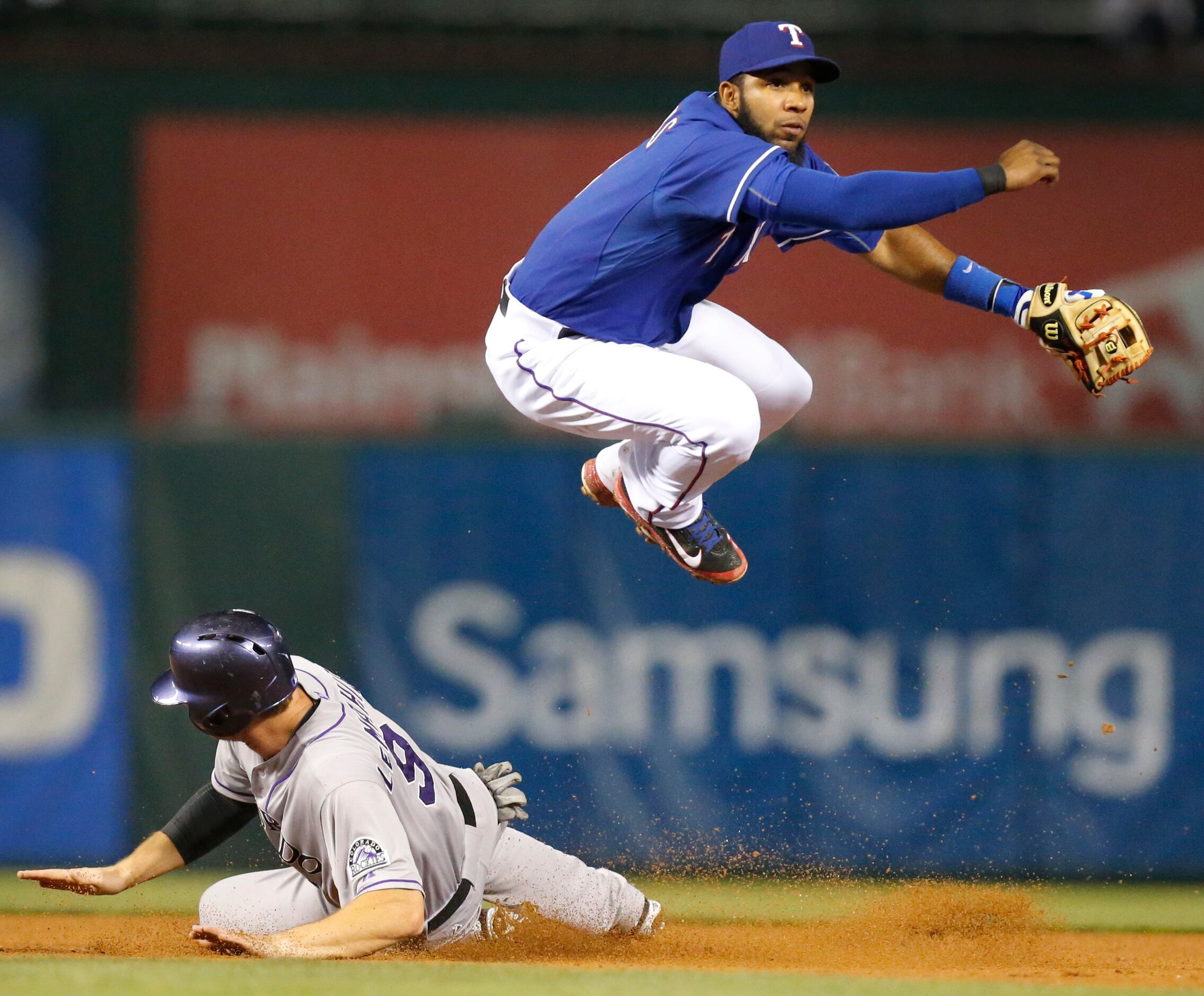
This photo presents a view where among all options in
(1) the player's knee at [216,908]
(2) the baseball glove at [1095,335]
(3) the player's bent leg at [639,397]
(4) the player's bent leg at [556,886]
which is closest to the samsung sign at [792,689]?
(4) the player's bent leg at [556,886]

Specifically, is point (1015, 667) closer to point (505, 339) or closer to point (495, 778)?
point (495, 778)

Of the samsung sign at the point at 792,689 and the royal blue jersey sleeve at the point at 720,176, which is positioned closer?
the royal blue jersey sleeve at the point at 720,176

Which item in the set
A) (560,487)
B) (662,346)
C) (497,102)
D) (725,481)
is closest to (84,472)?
(560,487)

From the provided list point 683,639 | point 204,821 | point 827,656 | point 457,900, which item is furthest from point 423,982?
point 827,656

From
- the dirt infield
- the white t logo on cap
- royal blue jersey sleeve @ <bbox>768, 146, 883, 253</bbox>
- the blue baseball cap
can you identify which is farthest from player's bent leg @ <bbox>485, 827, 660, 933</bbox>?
the white t logo on cap

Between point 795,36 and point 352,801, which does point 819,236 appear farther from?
point 352,801

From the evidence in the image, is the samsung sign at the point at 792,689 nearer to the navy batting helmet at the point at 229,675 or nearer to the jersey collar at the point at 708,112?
the navy batting helmet at the point at 229,675

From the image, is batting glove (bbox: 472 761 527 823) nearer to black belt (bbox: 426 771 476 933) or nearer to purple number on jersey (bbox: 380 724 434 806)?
black belt (bbox: 426 771 476 933)
